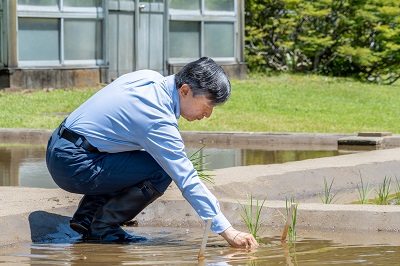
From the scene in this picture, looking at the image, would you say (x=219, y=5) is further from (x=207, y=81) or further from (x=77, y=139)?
(x=207, y=81)

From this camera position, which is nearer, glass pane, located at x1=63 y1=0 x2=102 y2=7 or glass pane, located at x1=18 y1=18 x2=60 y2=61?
glass pane, located at x1=18 y1=18 x2=60 y2=61

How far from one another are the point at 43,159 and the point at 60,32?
10450 mm

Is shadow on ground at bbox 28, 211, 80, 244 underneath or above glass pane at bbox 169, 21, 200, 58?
underneath

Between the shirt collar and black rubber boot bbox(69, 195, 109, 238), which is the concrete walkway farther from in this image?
the shirt collar

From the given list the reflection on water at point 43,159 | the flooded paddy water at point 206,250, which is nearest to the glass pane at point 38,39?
the reflection on water at point 43,159

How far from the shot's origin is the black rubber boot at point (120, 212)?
6121 millimetres

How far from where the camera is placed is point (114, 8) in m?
22.5

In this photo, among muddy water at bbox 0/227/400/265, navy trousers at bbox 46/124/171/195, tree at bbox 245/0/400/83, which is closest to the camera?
muddy water at bbox 0/227/400/265

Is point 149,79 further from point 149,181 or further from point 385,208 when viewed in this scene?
point 385,208

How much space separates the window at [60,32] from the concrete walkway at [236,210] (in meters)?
13.1

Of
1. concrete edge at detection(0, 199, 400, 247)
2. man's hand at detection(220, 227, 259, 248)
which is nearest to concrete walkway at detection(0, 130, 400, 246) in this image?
concrete edge at detection(0, 199, 400, 247)

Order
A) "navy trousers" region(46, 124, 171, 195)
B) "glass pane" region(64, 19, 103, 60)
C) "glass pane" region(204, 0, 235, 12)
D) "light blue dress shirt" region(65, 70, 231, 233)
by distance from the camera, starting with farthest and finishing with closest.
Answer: "glass pane" region(204, 0, 235, 12) → "glass pane" region(64, 19, 103, 60) → "navy trousers" region(46, 124, 171, 195) → "light blue dress shirt" region(65, 70, 231, 233)

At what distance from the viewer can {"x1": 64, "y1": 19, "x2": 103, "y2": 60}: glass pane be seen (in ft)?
71.4

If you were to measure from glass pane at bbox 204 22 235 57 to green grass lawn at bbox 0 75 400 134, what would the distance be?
142cm
